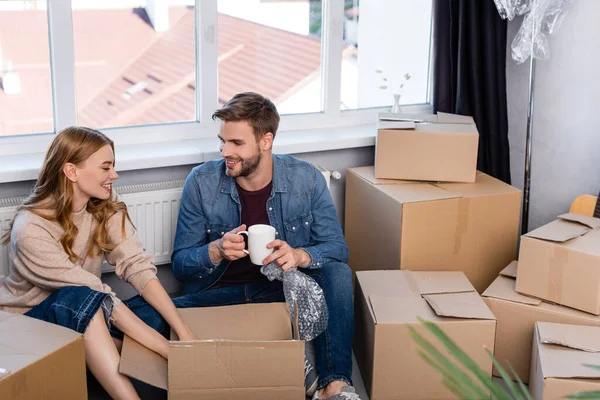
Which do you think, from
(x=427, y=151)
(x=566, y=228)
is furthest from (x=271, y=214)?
(x=566, y=228)

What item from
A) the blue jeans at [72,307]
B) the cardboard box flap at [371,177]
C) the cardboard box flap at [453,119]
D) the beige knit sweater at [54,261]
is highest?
the cardboard box flap at [453,119]

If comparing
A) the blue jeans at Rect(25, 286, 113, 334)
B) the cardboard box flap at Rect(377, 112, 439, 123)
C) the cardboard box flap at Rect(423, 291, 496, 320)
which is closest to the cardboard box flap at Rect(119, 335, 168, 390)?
the blue jeans at Rect(25, 286, 113, 334)

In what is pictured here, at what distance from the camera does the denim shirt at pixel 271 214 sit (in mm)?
2342

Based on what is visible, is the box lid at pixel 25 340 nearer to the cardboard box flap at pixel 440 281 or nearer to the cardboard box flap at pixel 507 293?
the cardboard box flap at pixel 440 281

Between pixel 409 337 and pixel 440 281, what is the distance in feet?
1.19

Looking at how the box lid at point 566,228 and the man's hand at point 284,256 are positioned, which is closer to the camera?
the man's hand at point 284,256

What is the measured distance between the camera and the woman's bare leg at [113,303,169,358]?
1.99m

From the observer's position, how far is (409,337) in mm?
2076

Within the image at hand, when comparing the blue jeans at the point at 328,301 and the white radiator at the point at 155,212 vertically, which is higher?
the white radiator at the point at 155,212

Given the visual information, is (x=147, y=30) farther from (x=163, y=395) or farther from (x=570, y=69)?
(x=570, y=69)

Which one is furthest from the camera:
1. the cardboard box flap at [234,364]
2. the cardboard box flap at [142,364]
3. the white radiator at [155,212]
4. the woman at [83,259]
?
the white radiator at [155,212]

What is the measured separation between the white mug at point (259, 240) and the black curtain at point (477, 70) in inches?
51.8

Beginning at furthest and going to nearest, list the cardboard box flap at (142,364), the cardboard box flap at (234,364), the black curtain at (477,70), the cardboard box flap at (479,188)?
the black curtain at (477,70) → the cardboard box flap at (479,188) → the cardboard box flap at (142,364) → the cardboard box flap at (234,364)

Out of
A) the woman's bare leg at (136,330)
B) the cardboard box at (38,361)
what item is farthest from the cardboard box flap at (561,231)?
the cardboard box at (38,361)
